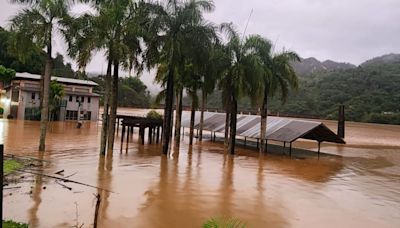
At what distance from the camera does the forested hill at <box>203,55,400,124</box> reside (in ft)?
220

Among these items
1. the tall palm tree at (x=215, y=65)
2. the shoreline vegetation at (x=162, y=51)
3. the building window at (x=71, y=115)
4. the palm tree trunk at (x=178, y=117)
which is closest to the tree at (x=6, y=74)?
the building window at (x=71, y=115)

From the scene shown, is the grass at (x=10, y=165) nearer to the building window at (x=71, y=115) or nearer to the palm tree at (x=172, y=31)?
the palm tree at (x=172, y=31)

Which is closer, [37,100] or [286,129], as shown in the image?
[286,129]

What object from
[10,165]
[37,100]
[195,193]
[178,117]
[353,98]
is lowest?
[195,193]

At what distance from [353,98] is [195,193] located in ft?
218

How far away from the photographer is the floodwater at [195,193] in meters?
8.98

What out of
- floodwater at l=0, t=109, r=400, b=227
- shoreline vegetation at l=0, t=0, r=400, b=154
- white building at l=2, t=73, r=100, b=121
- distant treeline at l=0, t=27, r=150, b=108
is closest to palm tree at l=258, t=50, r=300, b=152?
shoreline vegetation at l=0, t=0, r=400, b=154

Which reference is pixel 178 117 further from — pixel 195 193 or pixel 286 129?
pixel 195 193

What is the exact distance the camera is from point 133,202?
33.0 feet

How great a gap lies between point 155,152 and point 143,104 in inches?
2480

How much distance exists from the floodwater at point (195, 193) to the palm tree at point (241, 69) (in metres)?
4.24

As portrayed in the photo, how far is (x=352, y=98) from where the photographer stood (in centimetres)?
7100

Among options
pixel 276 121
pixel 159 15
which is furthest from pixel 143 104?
pixel 159 15

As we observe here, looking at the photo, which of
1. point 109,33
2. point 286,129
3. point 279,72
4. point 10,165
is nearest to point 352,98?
point 286,129
